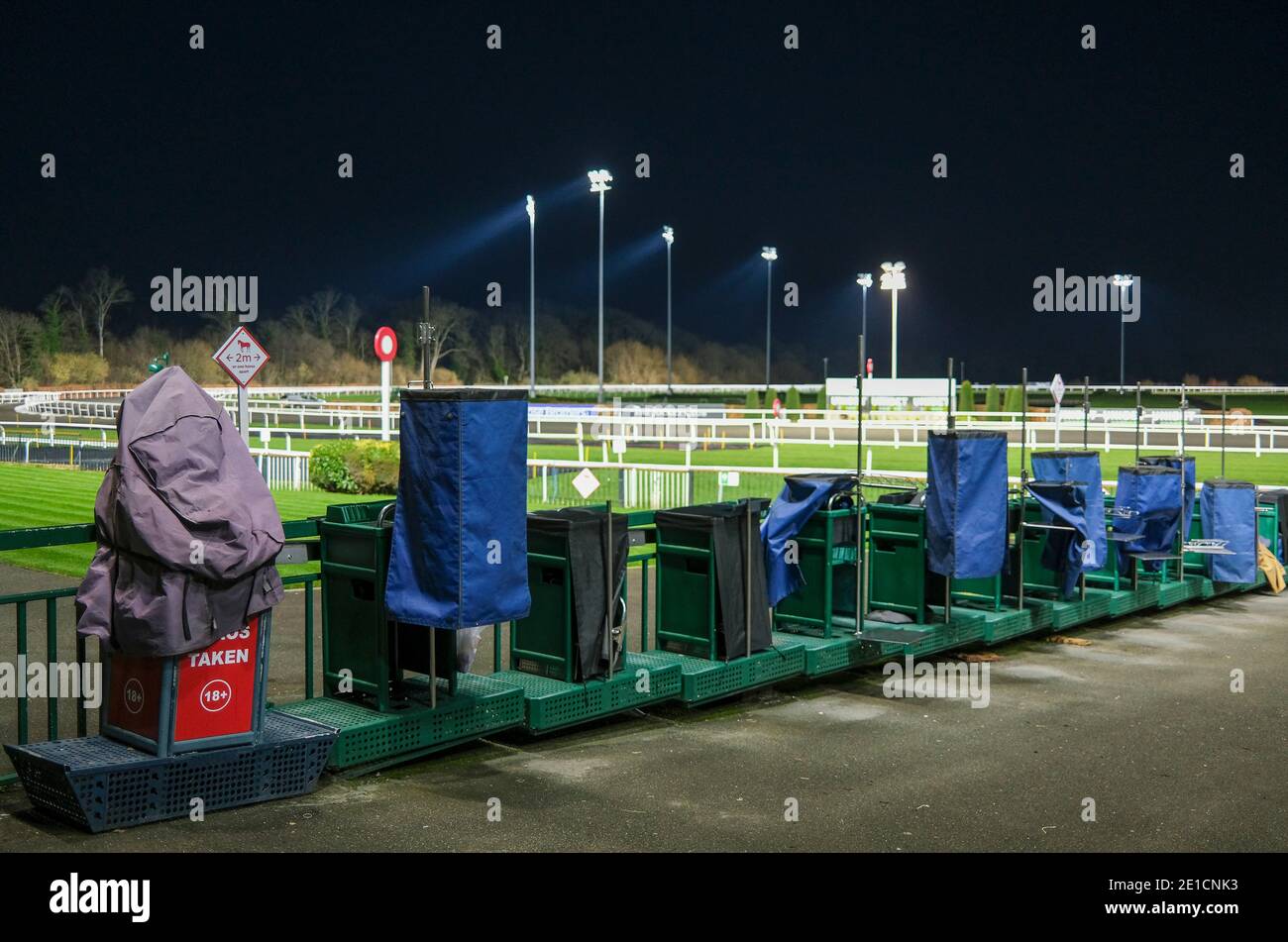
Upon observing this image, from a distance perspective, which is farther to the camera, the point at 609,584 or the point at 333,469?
the point at 333,469

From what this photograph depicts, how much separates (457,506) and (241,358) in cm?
1206

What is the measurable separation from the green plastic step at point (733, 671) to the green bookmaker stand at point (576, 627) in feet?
0.88

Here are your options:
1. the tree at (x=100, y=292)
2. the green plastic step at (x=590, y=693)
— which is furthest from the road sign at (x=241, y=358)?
the tree at (x=100, y=292)

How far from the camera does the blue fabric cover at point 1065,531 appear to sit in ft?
35.2

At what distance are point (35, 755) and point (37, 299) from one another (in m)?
125

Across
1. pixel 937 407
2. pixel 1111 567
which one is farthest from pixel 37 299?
pixel 1111 567

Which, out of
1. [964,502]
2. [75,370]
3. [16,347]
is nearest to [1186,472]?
[964,502]

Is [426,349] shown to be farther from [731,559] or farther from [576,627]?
[731,559]

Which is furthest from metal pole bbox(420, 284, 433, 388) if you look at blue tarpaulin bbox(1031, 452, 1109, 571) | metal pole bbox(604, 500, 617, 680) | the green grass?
the green grass

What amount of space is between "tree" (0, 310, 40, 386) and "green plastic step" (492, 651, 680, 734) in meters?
79.6

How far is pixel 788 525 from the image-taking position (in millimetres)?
9031

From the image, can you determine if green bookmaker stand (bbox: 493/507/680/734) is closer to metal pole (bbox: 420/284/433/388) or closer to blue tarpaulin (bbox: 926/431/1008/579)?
metal pole (bbox: 420/284/433/388)

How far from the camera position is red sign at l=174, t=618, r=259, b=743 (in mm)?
5695

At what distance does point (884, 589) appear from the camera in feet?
33.3
